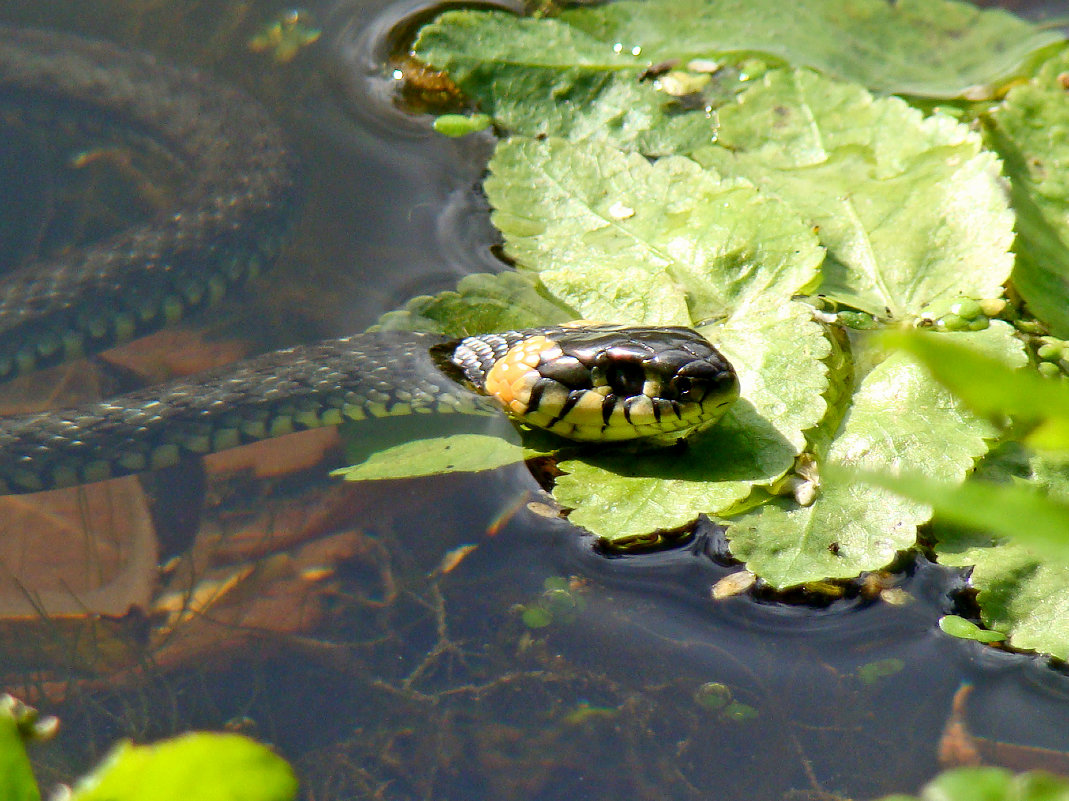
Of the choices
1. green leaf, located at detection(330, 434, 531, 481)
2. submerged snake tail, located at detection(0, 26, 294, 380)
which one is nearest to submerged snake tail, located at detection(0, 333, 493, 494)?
green leaf, located at detection(330, 434, 531, 481)

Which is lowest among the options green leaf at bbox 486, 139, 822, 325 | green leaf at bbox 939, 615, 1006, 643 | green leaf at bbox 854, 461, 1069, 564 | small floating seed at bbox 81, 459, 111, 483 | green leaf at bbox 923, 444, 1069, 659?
small floating seed at bbox 81, 459, 111, 483

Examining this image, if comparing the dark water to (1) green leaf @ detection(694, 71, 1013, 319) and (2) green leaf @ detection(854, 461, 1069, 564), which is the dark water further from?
(2) green leaf @ detection(854, 461, 1069, 564)

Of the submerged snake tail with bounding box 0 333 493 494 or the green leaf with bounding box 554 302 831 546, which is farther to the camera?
the submerged snake tail with bounding box 0 333 493 494

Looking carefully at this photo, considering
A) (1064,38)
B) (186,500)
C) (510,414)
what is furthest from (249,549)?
(1064,38)

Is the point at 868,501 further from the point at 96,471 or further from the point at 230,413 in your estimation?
the point at 96,471

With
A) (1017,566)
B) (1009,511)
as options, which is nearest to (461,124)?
(1017,566)

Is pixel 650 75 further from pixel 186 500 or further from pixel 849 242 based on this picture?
pixel 186 500

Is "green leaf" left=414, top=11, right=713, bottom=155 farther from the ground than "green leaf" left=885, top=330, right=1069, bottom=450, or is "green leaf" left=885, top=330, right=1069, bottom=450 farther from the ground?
"green leaf" left=885, top=330, right=1069, bottom=450
